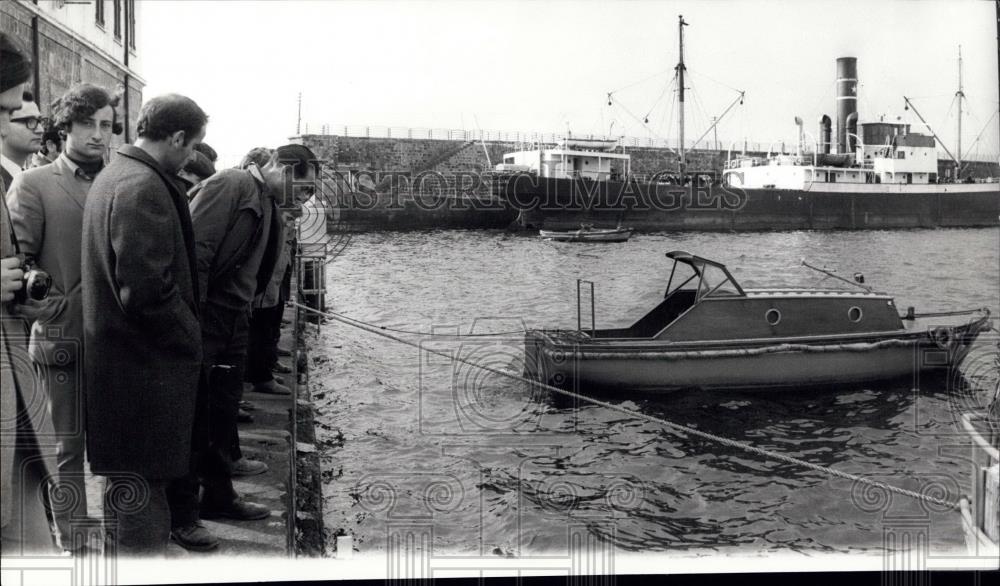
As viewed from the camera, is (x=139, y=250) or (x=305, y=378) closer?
(x=139, y=250)

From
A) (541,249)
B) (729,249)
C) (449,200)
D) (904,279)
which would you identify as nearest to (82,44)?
(904,279)

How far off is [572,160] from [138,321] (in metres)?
34.7

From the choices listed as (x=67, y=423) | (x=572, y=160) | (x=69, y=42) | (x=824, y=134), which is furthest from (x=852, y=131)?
(x=67, y=423)

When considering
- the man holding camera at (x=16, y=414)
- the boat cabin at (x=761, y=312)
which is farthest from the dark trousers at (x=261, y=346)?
the boat cabin at (x=761, y=312)

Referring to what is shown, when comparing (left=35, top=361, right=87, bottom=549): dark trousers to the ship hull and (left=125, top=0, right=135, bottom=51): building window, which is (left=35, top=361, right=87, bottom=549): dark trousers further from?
the ship hull

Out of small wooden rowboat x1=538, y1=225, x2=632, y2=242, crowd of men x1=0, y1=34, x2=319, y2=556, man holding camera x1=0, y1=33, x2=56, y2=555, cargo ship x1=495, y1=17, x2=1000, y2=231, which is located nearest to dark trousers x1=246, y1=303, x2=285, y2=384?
crowd of men x1=0, y1=34, x2=319, y2=556

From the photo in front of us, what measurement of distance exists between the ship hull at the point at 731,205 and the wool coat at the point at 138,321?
29.9 meters

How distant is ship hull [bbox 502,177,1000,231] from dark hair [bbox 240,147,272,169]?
2835 centimetres

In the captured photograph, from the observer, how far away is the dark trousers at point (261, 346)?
515 cm

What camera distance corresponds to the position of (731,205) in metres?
35.1

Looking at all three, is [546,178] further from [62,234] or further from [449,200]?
[62,234]

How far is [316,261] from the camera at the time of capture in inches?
406

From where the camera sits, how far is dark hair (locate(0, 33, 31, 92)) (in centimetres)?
203

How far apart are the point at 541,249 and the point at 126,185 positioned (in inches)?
1026
